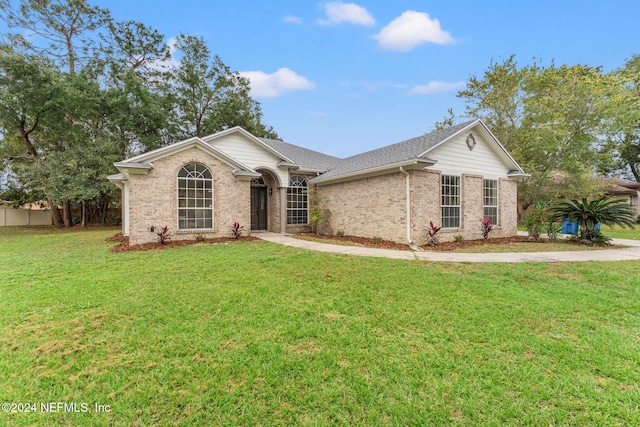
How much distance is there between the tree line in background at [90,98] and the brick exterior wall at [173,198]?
421 inches

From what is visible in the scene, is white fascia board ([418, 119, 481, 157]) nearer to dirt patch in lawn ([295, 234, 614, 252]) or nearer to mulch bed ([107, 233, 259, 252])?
dirt patch in lawn ([295, 234, 614, 252])

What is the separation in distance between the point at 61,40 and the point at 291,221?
21.2 meters

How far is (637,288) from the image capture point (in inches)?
195

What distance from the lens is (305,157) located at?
654 inches

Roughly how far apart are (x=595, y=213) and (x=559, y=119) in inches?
464

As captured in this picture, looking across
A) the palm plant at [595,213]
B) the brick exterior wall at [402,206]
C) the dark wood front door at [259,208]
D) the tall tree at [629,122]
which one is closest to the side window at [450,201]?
the brick exterior wall at [402,206]

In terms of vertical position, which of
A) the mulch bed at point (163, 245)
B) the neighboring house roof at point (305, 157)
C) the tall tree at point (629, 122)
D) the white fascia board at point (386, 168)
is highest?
the tall tree at point (629, 122)

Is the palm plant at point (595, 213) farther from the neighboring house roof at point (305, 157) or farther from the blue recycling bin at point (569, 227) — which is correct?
the neighboring house roof at point (305, 157)

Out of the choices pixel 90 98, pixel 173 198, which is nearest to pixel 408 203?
pixel 173 198

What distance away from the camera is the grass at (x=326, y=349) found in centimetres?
220

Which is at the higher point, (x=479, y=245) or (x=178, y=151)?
(x=178, y=151)

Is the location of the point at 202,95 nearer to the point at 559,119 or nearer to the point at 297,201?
the point at 297,201

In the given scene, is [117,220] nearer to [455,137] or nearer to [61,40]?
[61,40]

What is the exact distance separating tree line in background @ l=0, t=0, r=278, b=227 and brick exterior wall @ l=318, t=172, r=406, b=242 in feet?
→ 49.6
